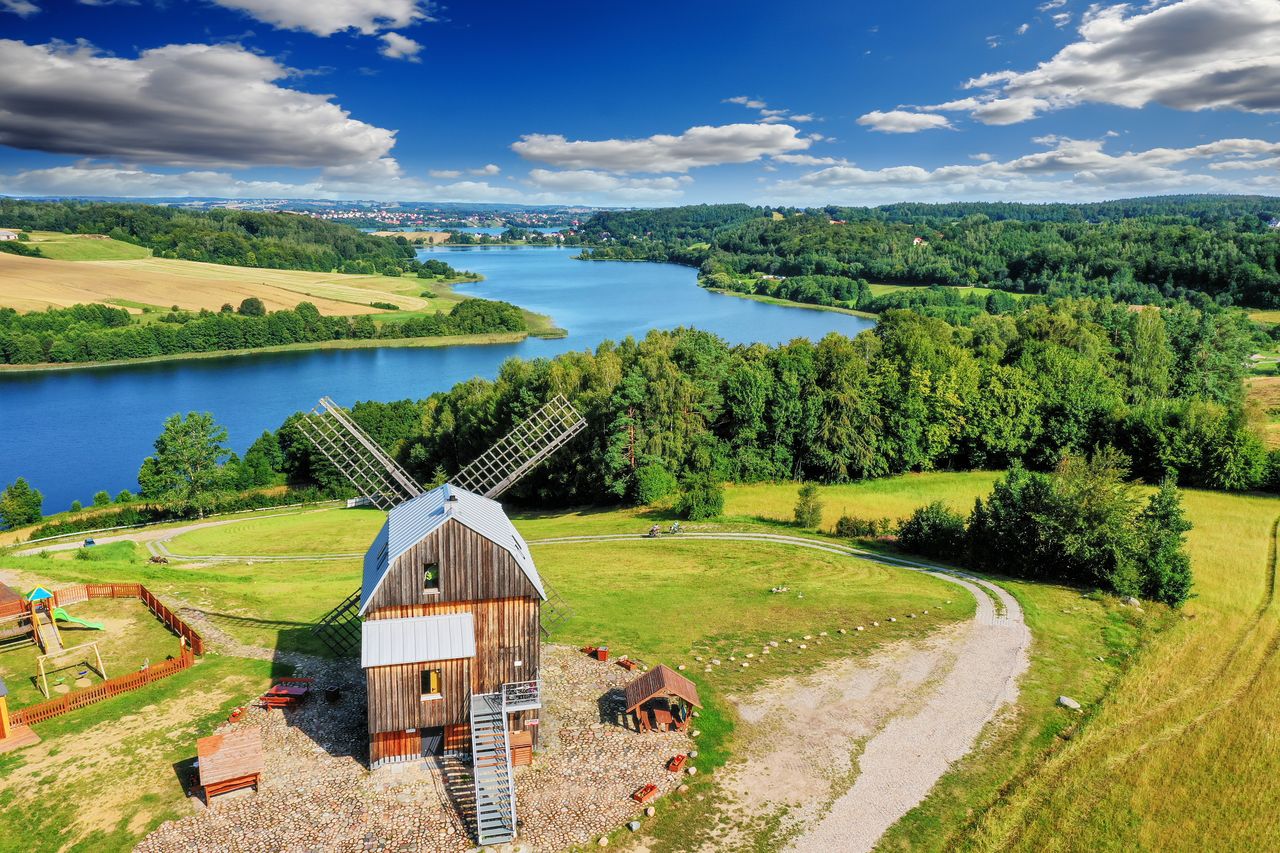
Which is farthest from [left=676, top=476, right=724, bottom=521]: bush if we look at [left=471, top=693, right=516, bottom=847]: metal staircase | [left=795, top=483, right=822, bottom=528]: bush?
[left=471, top=693, right=516, bottom=847]: metal staircase

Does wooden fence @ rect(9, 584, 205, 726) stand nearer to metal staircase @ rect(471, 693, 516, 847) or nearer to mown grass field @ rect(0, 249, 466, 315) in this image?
metal staircase @ rect(471, 693, 516, 847)

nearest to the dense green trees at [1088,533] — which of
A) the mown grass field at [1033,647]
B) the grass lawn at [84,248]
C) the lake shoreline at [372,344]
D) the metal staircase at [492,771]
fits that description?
the mown grass field at [1033,647]

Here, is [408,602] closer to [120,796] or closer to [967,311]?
[120,796]

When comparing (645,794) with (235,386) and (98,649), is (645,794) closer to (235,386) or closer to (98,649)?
(98,649)

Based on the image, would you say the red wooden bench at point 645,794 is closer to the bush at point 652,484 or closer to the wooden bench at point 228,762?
the wooden bench at point 228,762

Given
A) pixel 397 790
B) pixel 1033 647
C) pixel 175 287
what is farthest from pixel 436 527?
pixel 175 287
